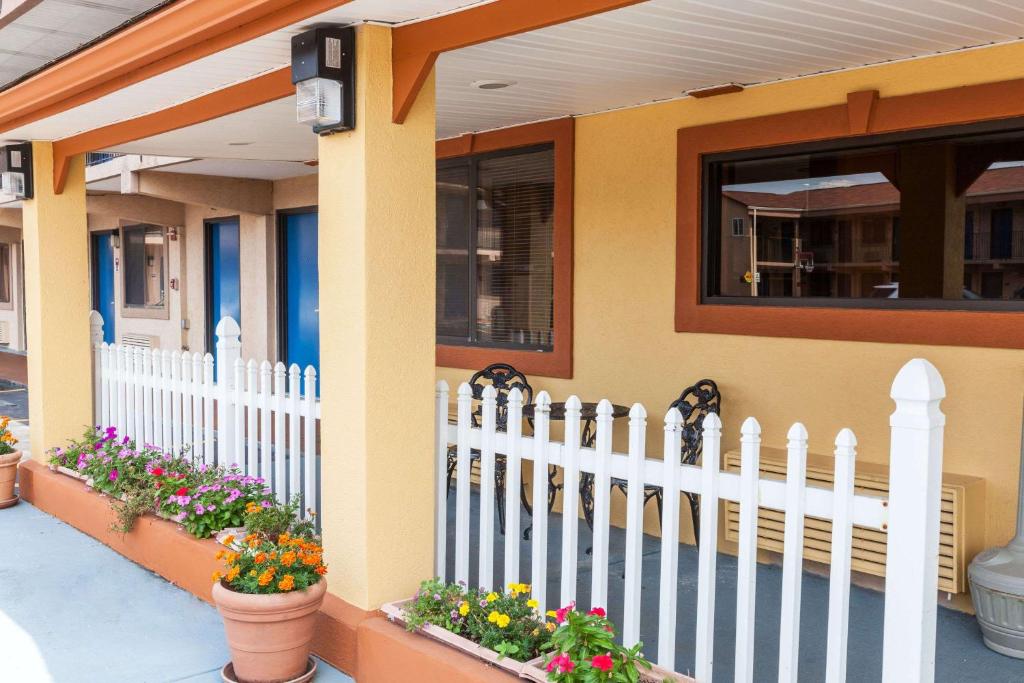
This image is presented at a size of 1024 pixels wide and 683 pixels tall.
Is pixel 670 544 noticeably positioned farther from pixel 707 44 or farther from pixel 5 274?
pixel 5 274

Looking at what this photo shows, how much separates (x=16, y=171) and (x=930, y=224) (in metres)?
5.80

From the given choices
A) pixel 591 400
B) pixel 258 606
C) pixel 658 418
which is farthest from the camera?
pixel 591 400

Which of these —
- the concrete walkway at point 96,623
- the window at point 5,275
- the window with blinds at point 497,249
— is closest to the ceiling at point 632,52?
the window with blinds at point 497,249

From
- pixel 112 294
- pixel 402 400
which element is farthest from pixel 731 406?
pixel 112 294

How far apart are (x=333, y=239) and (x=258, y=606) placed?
1.43 m

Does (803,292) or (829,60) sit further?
(803,292)

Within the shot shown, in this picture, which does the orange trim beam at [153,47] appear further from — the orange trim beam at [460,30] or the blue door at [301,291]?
the blue door at [301,291]

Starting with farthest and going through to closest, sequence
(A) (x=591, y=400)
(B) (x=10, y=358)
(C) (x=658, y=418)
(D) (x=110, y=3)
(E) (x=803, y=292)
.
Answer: (B) (x=10, y=358) → (A) (x=591, y=400) → (C) (x=658, y=418) → (E) (x=803, y=292) → (D) (x=110, y=3)

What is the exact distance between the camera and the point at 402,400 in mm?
3760

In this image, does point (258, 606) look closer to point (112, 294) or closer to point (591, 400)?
point (591, 400)

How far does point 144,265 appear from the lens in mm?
12305

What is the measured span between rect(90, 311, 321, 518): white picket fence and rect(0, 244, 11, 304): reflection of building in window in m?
12.9

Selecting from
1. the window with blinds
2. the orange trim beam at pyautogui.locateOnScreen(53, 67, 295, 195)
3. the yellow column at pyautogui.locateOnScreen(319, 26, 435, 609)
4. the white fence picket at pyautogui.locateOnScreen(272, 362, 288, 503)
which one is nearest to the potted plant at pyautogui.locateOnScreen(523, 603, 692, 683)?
the yellow column at pyautogui.locateOnScreen(319, 26, 435, 609)

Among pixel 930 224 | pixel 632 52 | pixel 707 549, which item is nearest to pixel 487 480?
pixel 707 549
